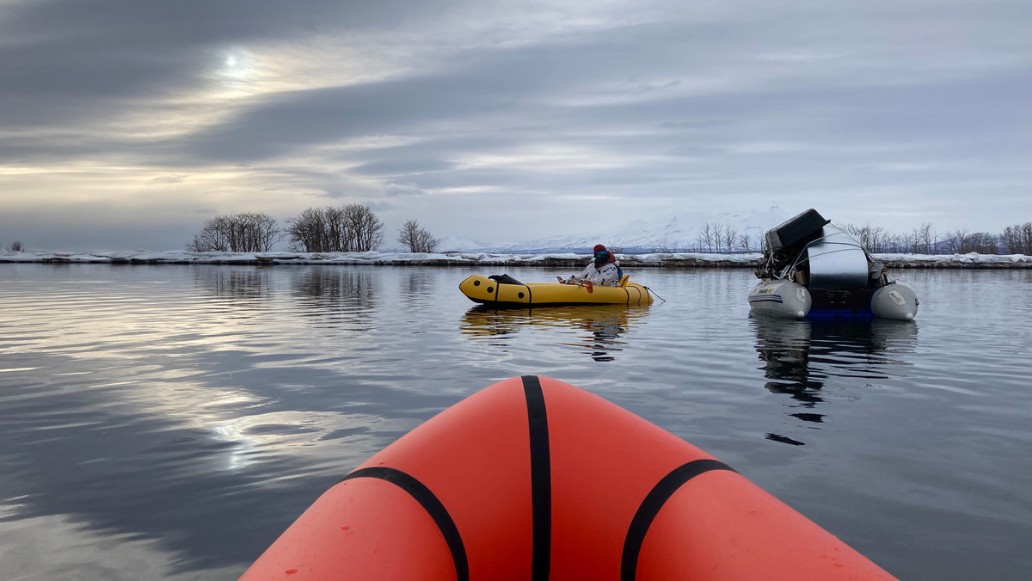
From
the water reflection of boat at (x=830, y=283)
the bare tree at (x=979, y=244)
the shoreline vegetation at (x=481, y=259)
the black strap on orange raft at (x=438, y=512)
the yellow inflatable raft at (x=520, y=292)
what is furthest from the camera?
the bare tree at (x=979, y=244)

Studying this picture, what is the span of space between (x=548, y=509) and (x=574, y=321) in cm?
1168

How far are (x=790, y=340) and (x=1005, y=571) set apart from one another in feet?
27.9

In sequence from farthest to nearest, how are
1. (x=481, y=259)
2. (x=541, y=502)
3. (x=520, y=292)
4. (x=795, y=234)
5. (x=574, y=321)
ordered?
(x=481, y=259) < (x=520, y=292) < (x=795, y=234) < (x=574, y=321) < (x=541, y=502)

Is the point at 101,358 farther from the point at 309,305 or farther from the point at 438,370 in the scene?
the point at 309,305

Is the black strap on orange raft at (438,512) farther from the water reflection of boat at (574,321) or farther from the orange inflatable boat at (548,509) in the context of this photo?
the water reflection of boat at (574,321)

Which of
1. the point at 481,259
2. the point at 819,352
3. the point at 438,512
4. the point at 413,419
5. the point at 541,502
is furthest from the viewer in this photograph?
the point at 481,259

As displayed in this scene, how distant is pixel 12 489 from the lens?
13.3ft

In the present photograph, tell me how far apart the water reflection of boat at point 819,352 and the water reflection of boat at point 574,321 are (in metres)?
2.28

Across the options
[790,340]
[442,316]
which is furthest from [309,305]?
[790,340]

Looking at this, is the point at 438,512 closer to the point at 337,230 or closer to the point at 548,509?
the point at 548,509

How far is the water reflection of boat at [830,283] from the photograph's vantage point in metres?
14.0

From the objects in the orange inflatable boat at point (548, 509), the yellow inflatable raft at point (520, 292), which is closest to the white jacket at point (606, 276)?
the yellow inflatable raft at point (520, 292)

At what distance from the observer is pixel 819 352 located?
33.0ft

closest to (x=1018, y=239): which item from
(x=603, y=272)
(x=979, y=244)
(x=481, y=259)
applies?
(x=979, y=244)
